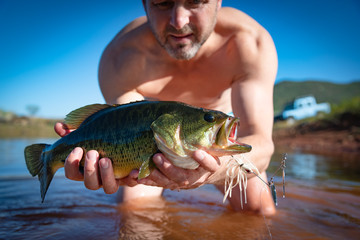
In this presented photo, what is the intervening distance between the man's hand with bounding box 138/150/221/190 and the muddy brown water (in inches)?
27.7

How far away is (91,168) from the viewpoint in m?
2.37

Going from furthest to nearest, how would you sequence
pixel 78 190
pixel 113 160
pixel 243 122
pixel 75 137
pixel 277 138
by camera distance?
pixel 277 138 → pixel 78 190 → pixel 243 122 → pixel 75 137 → pixel 113 160

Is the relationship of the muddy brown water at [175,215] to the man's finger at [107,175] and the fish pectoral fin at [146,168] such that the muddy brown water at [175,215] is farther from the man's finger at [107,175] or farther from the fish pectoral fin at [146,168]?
the fish pectoral fin at [146,168]

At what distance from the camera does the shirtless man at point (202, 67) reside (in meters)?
3.54

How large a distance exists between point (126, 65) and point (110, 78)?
333 millimetres

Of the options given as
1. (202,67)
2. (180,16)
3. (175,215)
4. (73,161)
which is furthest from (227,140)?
(202,67)

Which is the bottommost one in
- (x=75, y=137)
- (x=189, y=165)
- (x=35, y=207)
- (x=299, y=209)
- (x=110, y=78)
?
(x=299, y=209)

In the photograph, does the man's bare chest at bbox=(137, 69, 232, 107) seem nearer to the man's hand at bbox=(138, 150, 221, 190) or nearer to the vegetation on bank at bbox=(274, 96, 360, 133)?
the man's hand at bbox=(138, 150, 221, 190)

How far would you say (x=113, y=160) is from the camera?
7.70 feet

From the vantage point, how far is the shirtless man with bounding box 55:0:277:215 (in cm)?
354

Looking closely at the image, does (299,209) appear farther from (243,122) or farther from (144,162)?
(144,162)

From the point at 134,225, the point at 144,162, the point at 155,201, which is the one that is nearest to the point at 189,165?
the point at 144,162

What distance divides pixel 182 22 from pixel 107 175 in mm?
2167

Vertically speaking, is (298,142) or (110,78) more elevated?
(110,78)
